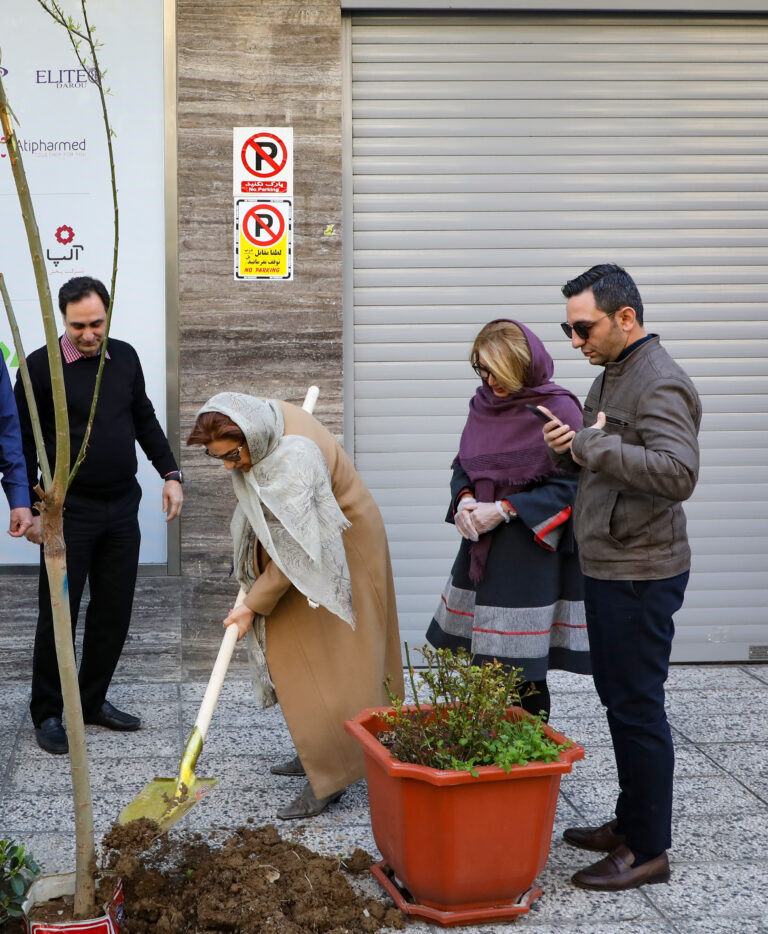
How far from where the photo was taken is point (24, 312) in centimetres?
555

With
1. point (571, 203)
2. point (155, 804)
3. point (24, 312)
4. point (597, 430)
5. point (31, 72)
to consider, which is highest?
point (31, 72)

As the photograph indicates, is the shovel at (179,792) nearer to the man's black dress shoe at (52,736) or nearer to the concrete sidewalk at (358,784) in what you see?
the concrete sidewalk at (358,784)

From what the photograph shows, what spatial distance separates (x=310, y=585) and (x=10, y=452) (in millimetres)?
1499

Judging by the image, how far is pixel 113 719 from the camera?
4.76m

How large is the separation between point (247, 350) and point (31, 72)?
1729mm

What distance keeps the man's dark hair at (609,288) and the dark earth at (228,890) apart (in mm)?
1859

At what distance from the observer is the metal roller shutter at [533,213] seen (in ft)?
18.6

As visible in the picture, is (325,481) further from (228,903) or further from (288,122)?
(288,122)

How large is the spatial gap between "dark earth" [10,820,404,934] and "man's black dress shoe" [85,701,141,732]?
1420 millimetres

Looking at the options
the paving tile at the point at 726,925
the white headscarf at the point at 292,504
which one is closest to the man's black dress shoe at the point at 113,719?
the white headscarf at the point at 292,504

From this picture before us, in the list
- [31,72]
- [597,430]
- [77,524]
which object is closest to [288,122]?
[31,72]

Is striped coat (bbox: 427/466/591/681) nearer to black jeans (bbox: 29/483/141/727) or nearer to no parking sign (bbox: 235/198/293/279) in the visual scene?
black jeans (bbox: 29/483/141/727)

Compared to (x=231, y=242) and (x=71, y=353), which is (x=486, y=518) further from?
(x=231, y=242)

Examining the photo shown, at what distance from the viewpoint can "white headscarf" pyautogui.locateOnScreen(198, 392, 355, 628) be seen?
3.52 metres
